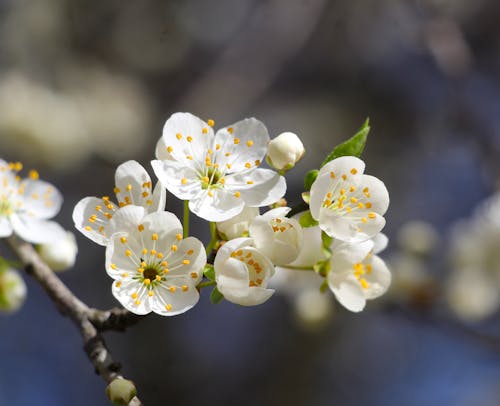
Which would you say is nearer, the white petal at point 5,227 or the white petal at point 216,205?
the white petal at point 216,205

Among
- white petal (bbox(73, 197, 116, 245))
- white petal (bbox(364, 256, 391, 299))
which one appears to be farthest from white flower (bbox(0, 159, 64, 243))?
white petal (bbox(364, 256, 391, 299))

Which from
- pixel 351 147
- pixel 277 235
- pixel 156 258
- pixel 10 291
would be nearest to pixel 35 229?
pixel 10 291

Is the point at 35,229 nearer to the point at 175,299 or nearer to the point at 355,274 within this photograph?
the point at 175,299

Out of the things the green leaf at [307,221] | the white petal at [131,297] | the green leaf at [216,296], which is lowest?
the white petal at [131,297]

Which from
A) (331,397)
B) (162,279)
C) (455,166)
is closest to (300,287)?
(162,279)

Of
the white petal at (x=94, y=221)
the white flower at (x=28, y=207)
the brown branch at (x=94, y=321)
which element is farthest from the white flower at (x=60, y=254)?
the white petal at (x=94, y=221)

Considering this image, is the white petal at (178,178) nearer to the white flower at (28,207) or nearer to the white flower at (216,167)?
the white flower at (216,167)
